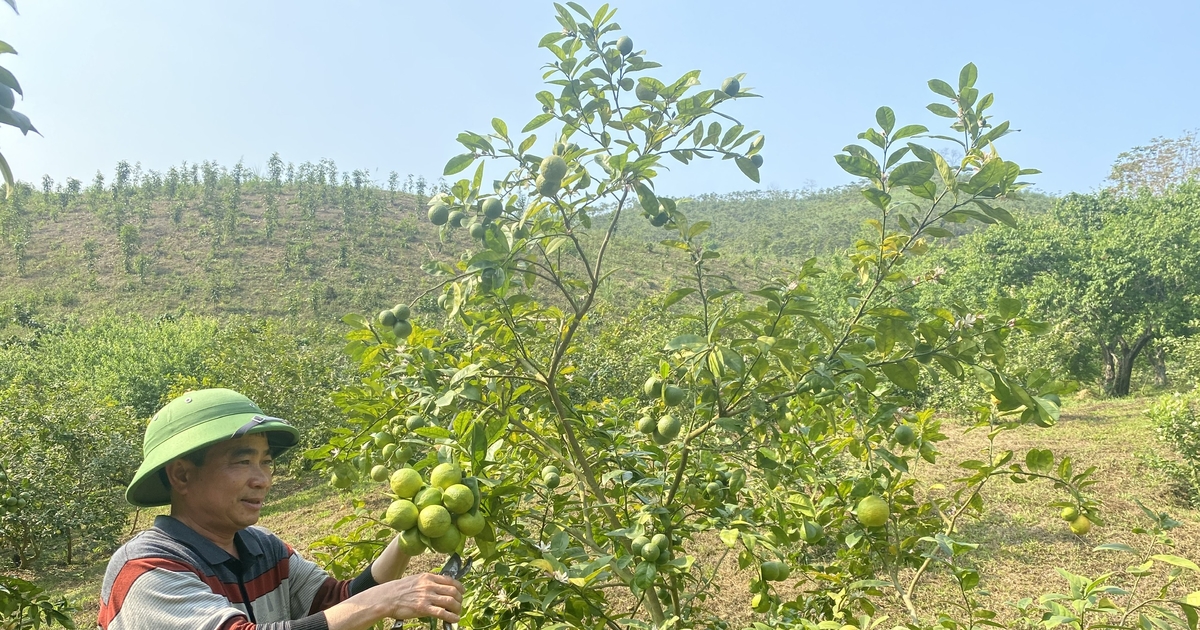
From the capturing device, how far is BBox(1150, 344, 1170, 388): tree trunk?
1639 cm

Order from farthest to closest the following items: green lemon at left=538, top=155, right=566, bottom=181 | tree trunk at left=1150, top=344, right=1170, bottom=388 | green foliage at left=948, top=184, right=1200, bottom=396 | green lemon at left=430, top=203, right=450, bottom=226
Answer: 1. tree trunk at left=1150, top=344, right=1170, bottom=388
2. green foliage at left=948, top=184, right=1200, bottom=396
3. green lemon at left=430, top=203, right=450, bottom=226
4. green lemon at left=538, top=155, right=566, bottom=181

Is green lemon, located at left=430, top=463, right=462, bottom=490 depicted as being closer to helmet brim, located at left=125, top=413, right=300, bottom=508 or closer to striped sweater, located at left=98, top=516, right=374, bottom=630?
striped sweater, located at left=98, top=516, right=374, bottom=630

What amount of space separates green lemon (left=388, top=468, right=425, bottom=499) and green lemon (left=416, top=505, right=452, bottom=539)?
0.27 feet

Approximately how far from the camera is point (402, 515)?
1048 millimetres

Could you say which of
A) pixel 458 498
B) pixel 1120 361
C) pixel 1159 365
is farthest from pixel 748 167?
pixel 1159 365

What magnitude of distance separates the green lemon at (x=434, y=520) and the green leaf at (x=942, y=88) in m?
1.24

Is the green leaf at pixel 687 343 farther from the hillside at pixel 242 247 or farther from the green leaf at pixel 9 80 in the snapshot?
the hillside at pixel 242 247

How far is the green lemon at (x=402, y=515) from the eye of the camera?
1.05 meters

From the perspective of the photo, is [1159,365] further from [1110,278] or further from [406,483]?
[406,483]

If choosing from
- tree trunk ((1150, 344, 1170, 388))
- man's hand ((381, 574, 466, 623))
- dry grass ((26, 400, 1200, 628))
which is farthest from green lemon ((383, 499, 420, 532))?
tree trunk ((1150, 344, 1170, 388))

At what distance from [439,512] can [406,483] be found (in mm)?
111

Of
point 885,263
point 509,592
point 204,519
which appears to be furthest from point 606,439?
point 204,519

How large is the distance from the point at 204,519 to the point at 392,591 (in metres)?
0.55

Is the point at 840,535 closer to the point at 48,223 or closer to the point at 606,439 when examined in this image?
the point at 606,439
